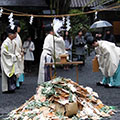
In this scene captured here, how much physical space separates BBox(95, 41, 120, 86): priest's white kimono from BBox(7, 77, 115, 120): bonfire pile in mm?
3920

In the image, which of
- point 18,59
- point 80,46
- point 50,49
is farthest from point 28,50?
point 50,49

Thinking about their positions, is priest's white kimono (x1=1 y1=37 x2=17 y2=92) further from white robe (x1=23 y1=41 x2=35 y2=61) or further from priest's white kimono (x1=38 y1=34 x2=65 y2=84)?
white robe (x1=23 y1=41 x2=35 y2=61)

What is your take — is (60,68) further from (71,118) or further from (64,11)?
(71,118)

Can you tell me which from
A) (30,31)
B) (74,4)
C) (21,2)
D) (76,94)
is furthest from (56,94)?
(74,4)

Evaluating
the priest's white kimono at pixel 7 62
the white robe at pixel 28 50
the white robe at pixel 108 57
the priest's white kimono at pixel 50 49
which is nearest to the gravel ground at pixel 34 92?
the priest's white kimono at pixel 7 62

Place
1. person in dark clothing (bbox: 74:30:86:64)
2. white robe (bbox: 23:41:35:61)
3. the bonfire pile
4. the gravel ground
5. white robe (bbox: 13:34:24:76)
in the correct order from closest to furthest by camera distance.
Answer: the bonfire pile
the gravel ground
white robe (bbox: 13:34:24:76)
white robe (bbox: 23:41:35:61)
person in dark clothing (bbox: 74:30:86:64)

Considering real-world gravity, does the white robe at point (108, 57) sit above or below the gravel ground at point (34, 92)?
above

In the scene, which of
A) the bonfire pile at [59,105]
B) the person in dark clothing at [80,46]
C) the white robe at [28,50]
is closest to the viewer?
the bonfire pile at [59,105]

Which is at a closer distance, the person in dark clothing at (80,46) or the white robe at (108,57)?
the white robe at (108,57)

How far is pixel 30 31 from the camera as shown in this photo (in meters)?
17.0

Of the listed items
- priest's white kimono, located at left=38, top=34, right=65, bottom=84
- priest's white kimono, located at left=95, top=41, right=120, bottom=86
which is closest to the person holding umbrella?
priest's white kimono, located at left=95, top=41, right=120, bottom=86

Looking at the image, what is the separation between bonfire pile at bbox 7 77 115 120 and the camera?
19.5 feet

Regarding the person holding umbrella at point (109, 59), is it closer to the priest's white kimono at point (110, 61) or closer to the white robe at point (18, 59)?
the priest's white kimono at point (110, 61)

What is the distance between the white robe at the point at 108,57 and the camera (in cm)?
1034
